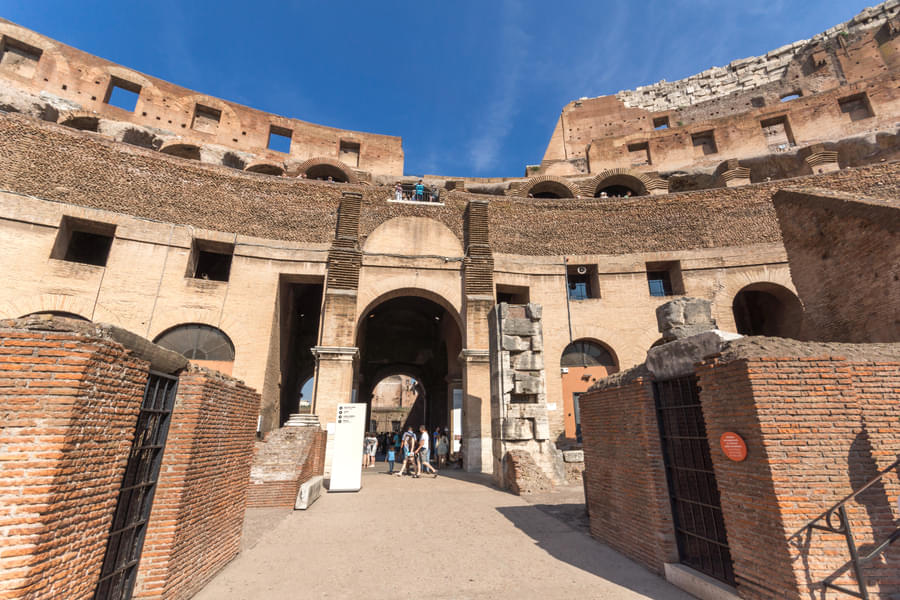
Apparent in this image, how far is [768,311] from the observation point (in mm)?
16516

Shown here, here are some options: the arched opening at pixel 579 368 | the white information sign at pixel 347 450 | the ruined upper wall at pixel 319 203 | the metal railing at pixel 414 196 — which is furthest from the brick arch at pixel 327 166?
the white information sign at pixel 347 450

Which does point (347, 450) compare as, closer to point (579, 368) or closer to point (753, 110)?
point (579, 368)

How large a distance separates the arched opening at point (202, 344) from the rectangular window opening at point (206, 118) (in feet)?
56.4

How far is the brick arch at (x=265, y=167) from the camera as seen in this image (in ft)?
77.6

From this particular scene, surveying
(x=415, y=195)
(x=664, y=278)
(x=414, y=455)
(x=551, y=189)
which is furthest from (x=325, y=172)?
(x=664, y=278)

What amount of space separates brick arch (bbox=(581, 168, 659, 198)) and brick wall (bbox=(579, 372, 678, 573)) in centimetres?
1976

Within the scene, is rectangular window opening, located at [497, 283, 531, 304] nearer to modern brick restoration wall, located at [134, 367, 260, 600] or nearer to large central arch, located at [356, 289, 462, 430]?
large central arch, located at [356, 289, 462, 430]

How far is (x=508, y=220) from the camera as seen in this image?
54.5 ft

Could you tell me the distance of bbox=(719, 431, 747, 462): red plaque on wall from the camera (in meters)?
3.45

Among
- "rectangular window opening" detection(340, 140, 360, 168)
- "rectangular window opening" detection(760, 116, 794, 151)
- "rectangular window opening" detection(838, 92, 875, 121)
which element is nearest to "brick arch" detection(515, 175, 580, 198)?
"rectangular window opening" detection(340, 140, 360, 168)

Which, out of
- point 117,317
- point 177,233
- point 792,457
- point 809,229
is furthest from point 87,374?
point 177,233

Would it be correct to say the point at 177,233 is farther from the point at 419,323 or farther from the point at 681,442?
the point at 681,442

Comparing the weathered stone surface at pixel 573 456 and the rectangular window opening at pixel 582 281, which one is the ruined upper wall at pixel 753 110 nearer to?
the rectangular window opening at pixel 582 281

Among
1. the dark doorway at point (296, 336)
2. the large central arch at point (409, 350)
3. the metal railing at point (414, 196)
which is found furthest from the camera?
the large central arch at point (409, 350)
